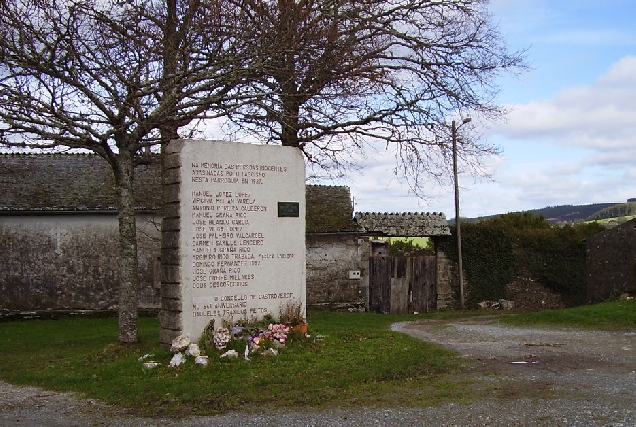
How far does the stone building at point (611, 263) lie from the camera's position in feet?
69.6

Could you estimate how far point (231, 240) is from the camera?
1065 centimetres

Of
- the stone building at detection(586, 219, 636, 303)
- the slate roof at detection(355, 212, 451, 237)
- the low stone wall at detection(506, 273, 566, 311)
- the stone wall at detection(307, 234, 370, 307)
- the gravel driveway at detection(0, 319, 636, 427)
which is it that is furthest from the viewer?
the low stone wall at detection(506, 273, 566, 311)

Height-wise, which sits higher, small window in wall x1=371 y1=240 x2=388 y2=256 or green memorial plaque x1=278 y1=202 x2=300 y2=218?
green memorial plaque x1=278 y1=202 x2=300 y2=218

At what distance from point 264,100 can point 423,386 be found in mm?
7154

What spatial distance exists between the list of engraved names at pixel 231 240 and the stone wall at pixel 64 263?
1040 centimetres

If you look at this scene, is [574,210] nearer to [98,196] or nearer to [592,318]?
[592,318]

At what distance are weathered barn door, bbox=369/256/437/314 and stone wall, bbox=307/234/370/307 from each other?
52 centimetres

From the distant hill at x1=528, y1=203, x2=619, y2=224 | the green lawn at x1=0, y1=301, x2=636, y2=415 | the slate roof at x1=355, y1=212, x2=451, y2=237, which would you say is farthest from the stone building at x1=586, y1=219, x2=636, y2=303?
the distant hill at x1=528, y1=203, x2=619, y2=224

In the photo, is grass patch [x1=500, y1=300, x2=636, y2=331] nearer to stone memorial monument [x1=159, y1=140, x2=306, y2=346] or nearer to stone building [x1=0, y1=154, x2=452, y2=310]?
stone building [x1=0, y1=154, x2=452, y2=310]

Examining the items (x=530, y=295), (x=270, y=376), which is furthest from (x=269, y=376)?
(x=530, y=295)

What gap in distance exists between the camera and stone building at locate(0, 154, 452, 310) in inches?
801

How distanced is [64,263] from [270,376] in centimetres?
1361

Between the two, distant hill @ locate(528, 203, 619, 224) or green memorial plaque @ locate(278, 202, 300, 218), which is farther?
distant hill @ locate(528, 203, 619, 224)

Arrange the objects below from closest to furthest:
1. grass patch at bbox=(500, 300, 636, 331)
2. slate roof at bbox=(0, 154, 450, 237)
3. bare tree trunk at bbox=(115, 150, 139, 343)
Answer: bare tree trunk at bbox=(115, 150, 139, 343) < grass patch at bbox=(500, 300, 636, 331) < slate roof at bbox=(0, 154, 450, 237)
